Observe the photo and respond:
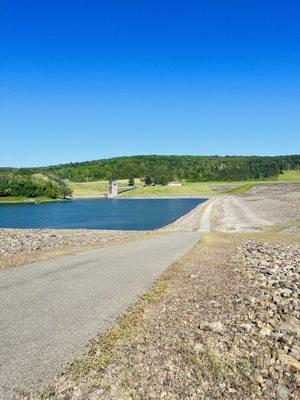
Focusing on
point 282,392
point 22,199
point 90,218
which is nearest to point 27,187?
point 22,199

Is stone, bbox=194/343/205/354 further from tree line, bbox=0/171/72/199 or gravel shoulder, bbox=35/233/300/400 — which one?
tree line, bbox=0/171/72/199

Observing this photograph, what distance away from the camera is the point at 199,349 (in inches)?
385

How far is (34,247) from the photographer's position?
105 feet

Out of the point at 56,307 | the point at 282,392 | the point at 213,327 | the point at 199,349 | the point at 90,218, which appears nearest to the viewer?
the point at 282,392

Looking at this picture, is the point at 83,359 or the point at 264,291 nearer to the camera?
the point at 83,359

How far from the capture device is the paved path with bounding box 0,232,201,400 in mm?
8797

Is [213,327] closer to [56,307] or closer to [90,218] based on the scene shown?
[56,307]

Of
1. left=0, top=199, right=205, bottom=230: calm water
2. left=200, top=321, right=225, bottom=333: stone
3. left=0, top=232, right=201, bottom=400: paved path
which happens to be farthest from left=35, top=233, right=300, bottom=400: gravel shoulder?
left=0, top=199, right=205, bottom=230: calm water

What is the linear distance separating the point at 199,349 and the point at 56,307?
5246mm

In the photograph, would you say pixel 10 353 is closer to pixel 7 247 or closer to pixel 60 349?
pixel 60 349

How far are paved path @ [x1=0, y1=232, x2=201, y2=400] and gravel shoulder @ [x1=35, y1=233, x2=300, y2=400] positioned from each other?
61 cm

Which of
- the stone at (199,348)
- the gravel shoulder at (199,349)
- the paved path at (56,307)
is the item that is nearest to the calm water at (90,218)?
the paved path at (56,307)

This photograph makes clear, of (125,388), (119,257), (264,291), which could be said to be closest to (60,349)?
(125,388)

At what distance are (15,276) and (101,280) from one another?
3.80 m
